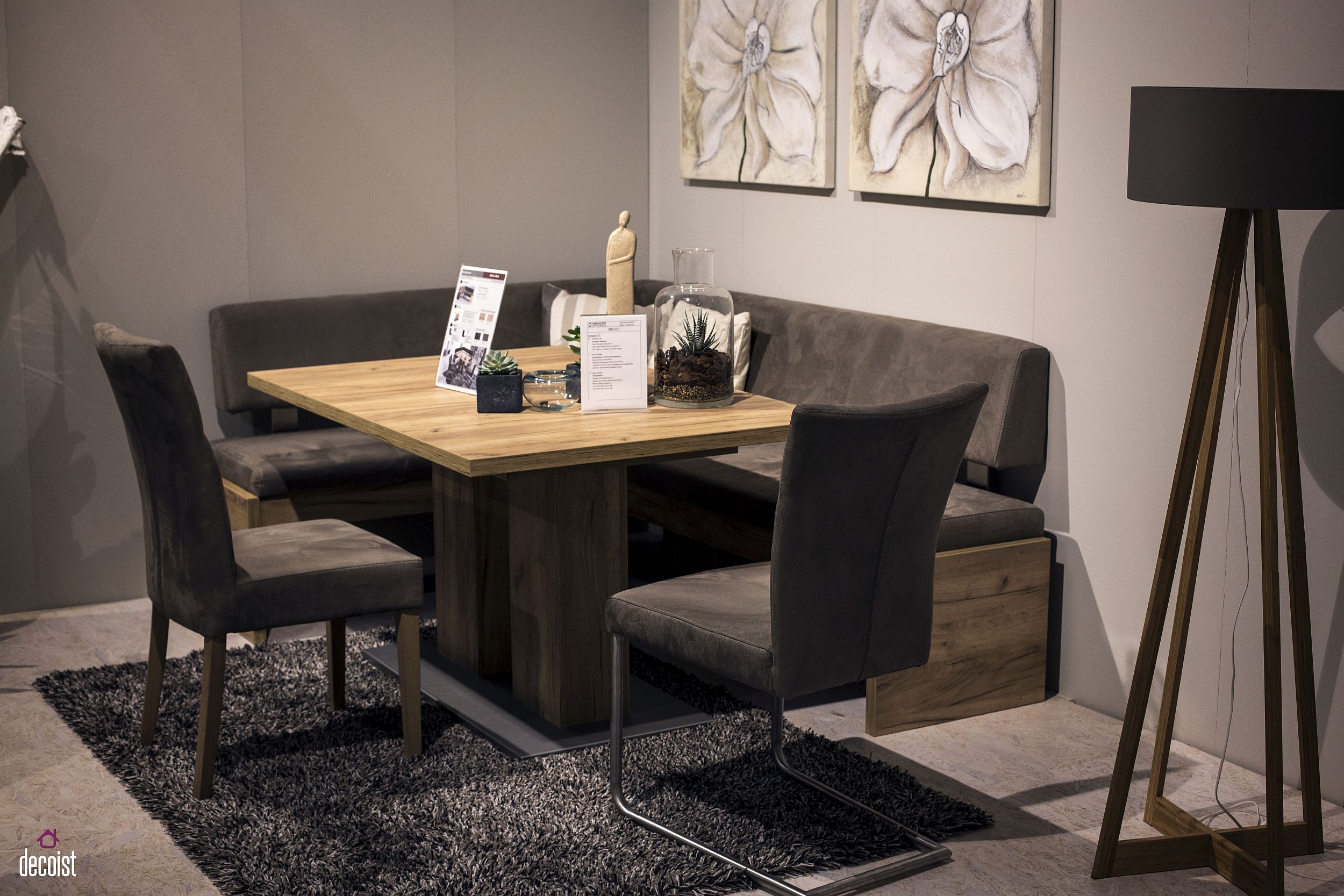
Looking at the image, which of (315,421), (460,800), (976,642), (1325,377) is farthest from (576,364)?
(1325,377)

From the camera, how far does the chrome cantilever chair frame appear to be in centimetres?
268

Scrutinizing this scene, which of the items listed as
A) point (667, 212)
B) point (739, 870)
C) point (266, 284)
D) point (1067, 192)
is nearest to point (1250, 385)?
point (1067, 192)

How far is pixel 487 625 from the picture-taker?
3.71 metres

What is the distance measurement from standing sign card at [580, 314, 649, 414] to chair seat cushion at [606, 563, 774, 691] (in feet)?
1.66

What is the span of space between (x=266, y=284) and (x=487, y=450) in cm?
218

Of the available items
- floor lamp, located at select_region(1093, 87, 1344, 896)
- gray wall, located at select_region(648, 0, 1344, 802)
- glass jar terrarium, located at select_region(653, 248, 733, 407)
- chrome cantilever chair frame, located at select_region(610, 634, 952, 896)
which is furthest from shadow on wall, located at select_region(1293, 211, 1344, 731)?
glass jar terrarium, located at select_region(653, 248, 733, 407)

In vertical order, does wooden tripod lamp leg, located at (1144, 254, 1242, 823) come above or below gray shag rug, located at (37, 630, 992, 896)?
above

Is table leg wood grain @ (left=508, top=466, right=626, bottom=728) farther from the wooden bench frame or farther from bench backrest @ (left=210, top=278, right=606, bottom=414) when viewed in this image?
bench backrest @ (left=210, top=278, right=606, bottom=414)

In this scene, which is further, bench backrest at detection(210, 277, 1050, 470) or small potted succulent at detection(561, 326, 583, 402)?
Answer: bench backrest at detection(210, 277, 1050, 470)

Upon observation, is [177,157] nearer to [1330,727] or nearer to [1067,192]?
[1067,192]

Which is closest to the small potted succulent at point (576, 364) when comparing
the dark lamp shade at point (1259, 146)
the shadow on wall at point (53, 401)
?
the dark lamp shade at point (1259, 146)

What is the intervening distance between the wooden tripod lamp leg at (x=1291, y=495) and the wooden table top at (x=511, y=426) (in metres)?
0.90

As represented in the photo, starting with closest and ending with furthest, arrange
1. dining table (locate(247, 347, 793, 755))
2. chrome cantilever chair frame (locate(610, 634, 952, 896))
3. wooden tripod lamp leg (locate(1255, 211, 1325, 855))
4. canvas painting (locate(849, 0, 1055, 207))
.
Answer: wooden tripod lamp leg (locate(1255, 211, 1325, 855)) → chrome cantilever chair frame (locate(610, 634, 952, 896)) → dining table (locate(247, 347, 793, 755)) → canvas painting (locate(849, 0, 1055, 207))

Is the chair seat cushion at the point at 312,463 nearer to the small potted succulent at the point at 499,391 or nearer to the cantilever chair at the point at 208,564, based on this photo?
the cantilever chair at the point at 208,564
